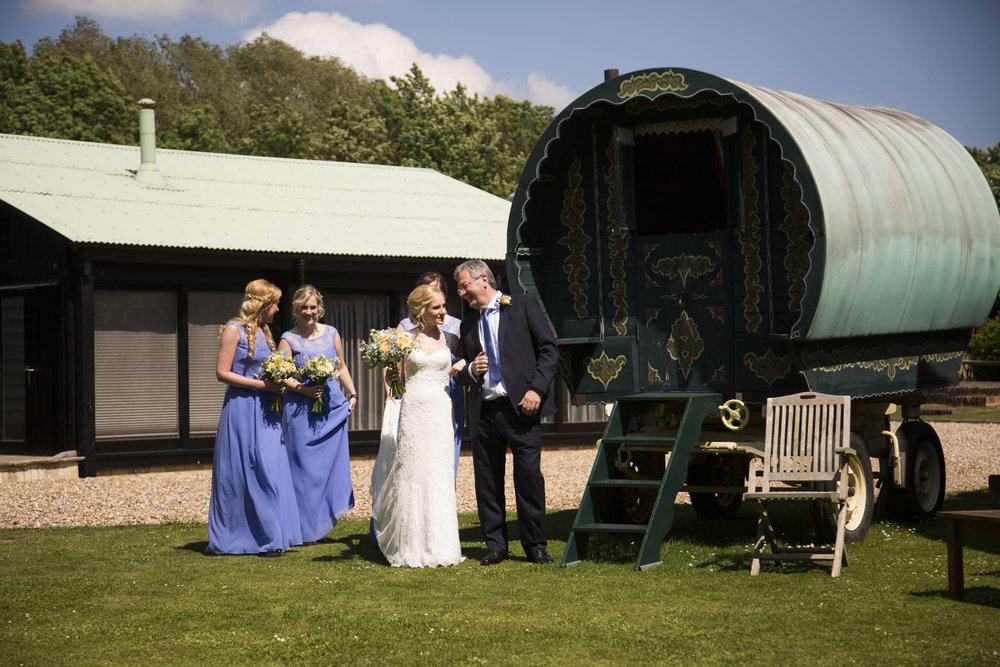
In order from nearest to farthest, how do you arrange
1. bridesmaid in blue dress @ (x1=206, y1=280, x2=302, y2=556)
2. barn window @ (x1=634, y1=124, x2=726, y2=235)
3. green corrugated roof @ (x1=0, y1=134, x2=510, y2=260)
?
bridesmaid in blue dress @ (x1=206, y1=280, x2=302, y2=556) → barn window @ (x1=634, y1=124, x2=726, y2=235) → green corrugated roof @ (x1=0, y1=134, x2=510, y2=260)

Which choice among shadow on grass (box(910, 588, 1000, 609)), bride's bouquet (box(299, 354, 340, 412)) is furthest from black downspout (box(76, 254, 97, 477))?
shadow on grass (box(910, 588, 1000, 609))

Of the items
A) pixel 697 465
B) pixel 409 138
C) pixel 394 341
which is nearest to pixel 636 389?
pixel 697 465

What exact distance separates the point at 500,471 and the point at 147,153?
12.6 meters

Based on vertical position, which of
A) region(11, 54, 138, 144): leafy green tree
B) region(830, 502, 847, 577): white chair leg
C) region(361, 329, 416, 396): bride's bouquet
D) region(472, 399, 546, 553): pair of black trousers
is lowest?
region(830, 502, 847, 577): white chair leg

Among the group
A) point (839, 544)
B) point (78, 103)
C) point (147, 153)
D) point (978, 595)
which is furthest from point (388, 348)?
point (78, 103)

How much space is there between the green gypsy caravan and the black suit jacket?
0.92 metres

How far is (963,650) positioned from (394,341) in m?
4.47

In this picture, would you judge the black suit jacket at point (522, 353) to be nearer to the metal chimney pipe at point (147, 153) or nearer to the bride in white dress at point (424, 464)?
the bride in white dress at point (424, 464)

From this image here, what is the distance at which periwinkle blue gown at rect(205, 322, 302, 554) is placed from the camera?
365 inches

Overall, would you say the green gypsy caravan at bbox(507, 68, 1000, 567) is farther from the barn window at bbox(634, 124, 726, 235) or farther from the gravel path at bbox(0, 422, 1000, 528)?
the gravel path at bbox(0, 422, 1000, 528)

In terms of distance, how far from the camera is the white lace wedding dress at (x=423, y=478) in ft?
28.2

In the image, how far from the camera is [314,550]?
9.46 meters

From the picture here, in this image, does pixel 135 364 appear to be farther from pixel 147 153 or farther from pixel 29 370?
pixel 147 153

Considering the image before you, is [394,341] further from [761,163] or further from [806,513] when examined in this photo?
[806,513]
